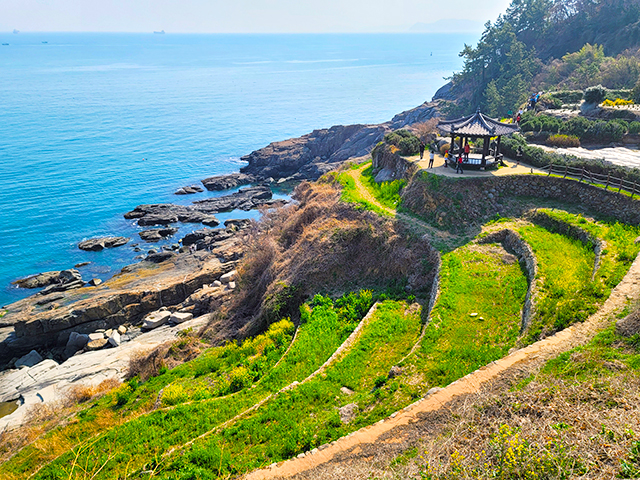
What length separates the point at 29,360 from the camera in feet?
114

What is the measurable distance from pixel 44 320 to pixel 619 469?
4072cm

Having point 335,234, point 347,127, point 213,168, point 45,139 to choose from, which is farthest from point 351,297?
point 45,139

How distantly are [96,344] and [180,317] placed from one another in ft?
22.8

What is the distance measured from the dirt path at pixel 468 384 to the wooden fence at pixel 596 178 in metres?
10.7

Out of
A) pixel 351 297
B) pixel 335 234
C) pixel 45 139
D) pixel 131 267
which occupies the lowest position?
pixel 131 267

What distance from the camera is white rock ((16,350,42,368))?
3428 centimetres

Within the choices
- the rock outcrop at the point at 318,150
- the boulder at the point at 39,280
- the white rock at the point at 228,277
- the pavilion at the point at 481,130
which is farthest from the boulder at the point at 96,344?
the rock outcrop at the point at 318,150

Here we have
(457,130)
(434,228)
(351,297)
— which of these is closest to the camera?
(351,297)

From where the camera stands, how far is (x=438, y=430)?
523 inches

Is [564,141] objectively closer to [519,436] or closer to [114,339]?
[519,436]

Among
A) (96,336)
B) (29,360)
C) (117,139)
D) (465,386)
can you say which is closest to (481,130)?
(465,386)

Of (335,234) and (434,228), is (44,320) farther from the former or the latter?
(434,228)

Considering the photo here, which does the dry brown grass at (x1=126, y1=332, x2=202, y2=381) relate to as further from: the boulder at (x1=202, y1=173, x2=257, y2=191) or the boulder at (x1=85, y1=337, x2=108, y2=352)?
the boulder at (x1=202, y1=173, x2=257, y2=191)

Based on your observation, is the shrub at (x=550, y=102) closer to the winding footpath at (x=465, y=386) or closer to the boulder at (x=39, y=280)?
the winding footpath at (x=465, y=386)
